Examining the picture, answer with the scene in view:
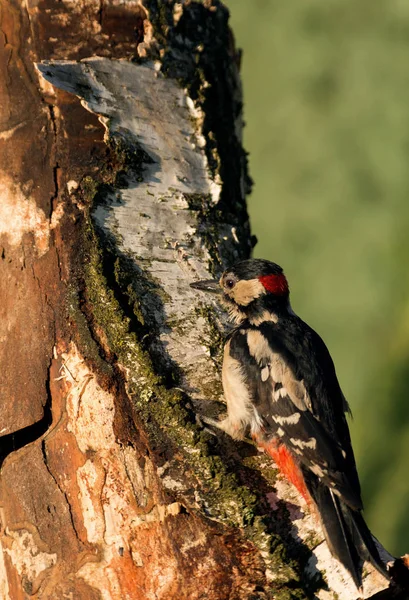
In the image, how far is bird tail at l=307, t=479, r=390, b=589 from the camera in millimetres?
2615

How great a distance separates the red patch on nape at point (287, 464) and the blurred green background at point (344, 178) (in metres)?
3.80

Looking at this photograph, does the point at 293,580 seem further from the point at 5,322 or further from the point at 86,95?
the point at 86,95

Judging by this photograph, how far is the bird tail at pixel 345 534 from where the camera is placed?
8.58 ft

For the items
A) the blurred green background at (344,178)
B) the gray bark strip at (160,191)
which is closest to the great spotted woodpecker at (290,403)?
the gray bark strip at (160,191)

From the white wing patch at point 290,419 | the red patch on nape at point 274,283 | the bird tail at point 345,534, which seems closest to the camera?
the bird tail at point 345,534

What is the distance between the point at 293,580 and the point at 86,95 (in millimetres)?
2048

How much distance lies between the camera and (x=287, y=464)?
9.37ft

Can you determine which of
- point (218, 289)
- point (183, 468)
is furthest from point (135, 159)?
point (183, 468)

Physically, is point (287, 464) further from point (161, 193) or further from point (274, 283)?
point (161, 193)

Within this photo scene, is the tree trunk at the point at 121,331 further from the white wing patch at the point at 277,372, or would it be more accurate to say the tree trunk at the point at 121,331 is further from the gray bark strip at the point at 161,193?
the white wing patch at the point at 277,372

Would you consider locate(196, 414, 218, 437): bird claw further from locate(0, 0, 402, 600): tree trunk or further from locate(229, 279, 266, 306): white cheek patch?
locate(229, 279, 266, 306): white cheek patch

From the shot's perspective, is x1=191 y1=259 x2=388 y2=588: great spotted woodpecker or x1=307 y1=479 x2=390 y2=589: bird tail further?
x1=191 y1=259 x2=388 y2=588: great spotted woodpecker

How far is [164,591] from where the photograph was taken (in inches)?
103

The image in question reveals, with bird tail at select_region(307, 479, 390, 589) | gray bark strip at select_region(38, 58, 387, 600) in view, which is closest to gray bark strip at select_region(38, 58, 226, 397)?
gray bark strip at select_region(38, 58, 387, 600)
